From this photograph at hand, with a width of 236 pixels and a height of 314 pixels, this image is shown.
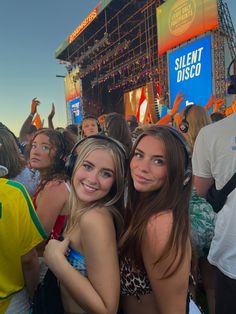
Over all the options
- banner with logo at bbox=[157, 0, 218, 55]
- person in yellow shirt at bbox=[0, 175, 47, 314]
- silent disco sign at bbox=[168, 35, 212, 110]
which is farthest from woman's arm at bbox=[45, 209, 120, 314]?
banner with logo at bbox=[157, 0, 218, 55]

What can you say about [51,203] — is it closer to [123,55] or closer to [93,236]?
[93,236]

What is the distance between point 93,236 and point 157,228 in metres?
0.28

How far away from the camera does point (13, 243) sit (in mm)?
1352

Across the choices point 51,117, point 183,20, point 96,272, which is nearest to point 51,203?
point 96,272

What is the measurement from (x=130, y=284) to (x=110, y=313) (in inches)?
6.9

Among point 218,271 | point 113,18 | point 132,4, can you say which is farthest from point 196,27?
point 218,271

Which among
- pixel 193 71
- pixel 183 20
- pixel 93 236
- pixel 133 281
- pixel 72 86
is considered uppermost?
pixel 183 20

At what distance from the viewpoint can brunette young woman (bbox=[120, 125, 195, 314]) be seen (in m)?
1.20

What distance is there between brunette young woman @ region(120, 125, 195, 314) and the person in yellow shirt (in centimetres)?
47

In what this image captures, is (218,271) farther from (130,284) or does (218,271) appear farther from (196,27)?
(196,27)

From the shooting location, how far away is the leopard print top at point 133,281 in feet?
4.22

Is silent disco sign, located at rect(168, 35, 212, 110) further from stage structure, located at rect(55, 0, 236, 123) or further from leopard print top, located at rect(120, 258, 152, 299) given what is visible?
leopard print top, located at rect(120, 258, 152, 299)

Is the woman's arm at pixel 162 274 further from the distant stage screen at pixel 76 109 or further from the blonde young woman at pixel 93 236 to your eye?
the distant stage screen at pixel 76 109

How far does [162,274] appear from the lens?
119 centimetres
